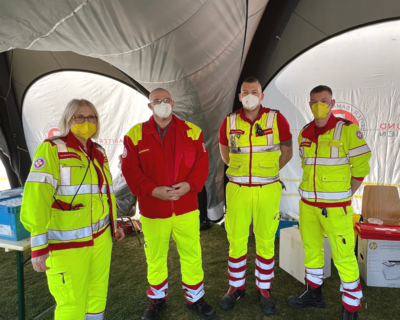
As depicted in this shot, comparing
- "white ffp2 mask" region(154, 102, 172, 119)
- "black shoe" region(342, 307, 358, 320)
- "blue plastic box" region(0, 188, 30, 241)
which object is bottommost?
"black shoe" region(342, 307, 358, 320)

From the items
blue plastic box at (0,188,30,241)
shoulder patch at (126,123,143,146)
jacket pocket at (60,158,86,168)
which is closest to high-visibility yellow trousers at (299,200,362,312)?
shoulder patch at (126,123,143,146)

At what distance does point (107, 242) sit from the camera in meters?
1.73

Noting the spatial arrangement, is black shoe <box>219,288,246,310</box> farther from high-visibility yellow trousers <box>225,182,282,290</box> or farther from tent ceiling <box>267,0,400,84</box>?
tent ceiling <box>267,0,400,84</box>

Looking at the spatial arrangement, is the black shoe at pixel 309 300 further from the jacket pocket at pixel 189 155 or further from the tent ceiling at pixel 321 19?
the tent ceiling at pixel 321 19

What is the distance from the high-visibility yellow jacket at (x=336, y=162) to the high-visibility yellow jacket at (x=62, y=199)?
1588 millimetres

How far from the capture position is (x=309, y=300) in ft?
7.55

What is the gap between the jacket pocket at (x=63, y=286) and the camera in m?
1.46

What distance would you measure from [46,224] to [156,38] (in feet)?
4.99

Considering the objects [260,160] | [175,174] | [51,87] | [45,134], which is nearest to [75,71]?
[51,87]

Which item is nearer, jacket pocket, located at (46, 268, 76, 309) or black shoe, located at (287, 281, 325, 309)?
jacket pocket, located at (46, 268, 76, 309)

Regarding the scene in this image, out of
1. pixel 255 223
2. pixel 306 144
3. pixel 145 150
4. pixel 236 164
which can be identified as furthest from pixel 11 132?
pixel 306 144

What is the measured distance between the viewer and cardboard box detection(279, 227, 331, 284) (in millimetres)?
2684

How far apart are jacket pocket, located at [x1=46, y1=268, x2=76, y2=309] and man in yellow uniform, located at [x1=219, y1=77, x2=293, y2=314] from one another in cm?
126

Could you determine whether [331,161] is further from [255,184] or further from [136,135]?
[136,135]
